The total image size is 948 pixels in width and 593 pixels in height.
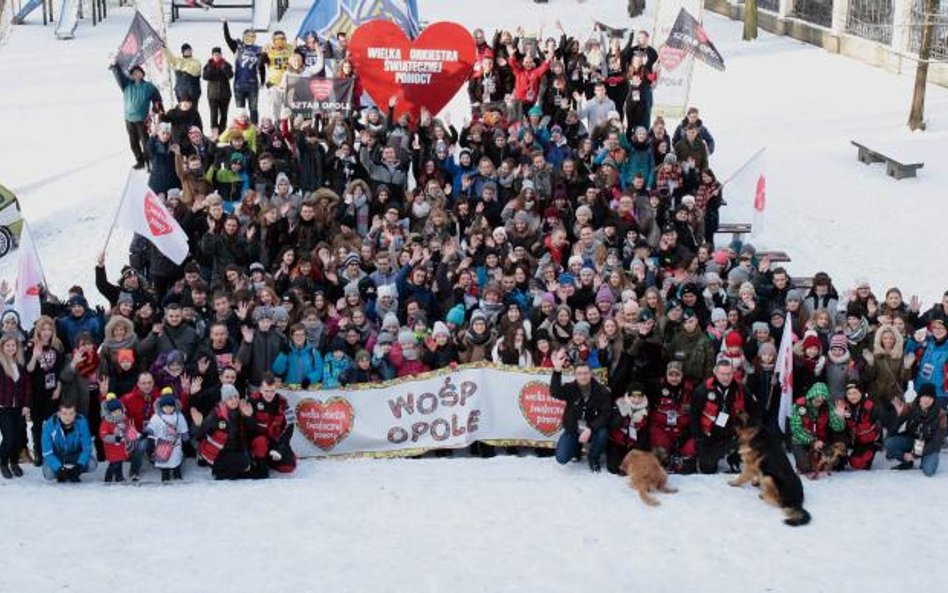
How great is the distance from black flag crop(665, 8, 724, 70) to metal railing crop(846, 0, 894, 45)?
9790 millimetres

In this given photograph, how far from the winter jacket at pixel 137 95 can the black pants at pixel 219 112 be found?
46.1 inches

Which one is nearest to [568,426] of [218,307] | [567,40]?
[218,307]


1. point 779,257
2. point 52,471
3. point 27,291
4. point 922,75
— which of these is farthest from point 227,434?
point 922,75

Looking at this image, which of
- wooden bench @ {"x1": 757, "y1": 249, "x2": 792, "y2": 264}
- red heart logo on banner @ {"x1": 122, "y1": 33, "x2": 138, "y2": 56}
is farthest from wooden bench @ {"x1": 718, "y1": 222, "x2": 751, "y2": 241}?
red heart logo on banner @ {"x1": 122, "y1": 33, "x2": 138, "y2": 56}

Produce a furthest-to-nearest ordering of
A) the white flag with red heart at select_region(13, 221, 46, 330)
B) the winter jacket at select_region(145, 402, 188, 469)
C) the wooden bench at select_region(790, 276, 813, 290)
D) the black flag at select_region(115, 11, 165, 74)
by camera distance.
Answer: the black flag at select_region(115, 11, 165, 74), the wooden bench at select_region(790, 276, 813, 290), the white flag with red heart at select_region(13, 221, 46, 330), the winter jacket at select_region(145, 402, 188, 469)

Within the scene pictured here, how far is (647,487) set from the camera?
38.9 feet

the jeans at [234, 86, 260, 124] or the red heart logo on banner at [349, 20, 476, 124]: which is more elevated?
the red heart logo on banner at [349, 20, 476, 124]

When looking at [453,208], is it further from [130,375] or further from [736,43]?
[736,43]

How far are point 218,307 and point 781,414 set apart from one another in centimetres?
507

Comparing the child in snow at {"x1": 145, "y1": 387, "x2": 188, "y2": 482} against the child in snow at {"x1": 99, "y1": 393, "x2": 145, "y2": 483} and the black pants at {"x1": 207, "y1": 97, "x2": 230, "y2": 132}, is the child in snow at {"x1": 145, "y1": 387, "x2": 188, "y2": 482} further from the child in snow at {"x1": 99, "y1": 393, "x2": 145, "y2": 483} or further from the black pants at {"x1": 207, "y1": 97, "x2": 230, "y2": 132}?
the black pants at {"x1": 207, "y1": 97, "x2": 230, "y2": 132}

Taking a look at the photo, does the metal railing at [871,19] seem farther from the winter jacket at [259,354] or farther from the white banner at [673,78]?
the winter jacket at [259,354]

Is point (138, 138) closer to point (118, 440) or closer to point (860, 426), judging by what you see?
point (118, 440)

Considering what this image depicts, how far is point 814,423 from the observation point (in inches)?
486

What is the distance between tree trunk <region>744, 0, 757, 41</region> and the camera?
32.1m
